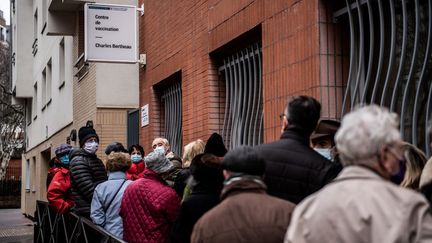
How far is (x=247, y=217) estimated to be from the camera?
2.97 meters

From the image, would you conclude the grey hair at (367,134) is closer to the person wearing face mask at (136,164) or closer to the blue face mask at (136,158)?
the person wearing face mask at (136,164)

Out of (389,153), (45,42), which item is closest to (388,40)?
(389,153)

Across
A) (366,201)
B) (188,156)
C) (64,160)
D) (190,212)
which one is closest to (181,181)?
(188,156)

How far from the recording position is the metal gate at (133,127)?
1112 centimetres

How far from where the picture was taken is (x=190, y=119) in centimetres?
834

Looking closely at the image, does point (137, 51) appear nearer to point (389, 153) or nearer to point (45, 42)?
point (389, 153)

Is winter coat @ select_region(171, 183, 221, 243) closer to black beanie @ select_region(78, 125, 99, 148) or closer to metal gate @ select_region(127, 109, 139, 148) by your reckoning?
black beanie @ select_region(78, 125, 99, 148)

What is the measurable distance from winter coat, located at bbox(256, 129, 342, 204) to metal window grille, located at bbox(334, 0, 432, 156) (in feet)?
4.40

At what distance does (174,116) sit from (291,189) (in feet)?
19.8

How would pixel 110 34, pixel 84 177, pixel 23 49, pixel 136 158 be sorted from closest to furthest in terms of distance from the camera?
pixel 84 177 → pixel 136 158 → pixel 110 34 → pixel 23 49

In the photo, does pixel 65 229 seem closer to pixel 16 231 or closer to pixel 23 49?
pixel 16 231

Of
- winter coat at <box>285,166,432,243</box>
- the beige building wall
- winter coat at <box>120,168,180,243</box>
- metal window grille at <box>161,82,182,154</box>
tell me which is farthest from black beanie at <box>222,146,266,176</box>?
the beige building wall

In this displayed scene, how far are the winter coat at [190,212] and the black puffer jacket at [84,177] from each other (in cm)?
309

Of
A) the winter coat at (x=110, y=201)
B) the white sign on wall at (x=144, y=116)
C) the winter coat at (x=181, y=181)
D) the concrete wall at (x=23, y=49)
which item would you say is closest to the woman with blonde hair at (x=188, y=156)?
the winter coat at (x=181, y=181)
